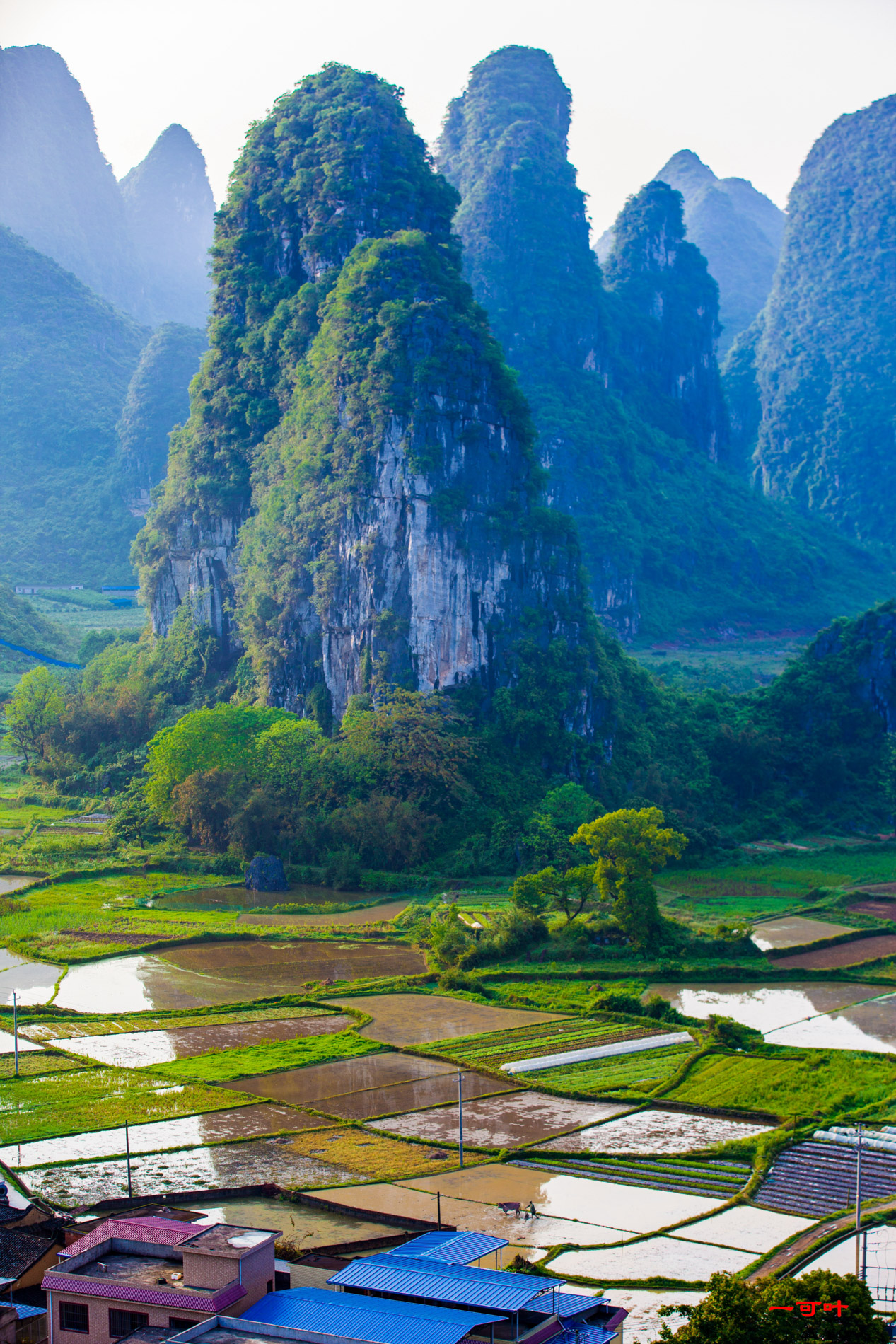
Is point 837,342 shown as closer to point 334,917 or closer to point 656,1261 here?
point 334,917

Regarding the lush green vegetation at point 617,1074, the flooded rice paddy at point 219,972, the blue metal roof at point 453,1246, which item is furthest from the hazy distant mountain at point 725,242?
the blue metal roof at point 453,1246

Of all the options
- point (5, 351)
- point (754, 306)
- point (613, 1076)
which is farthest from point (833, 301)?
point (613, 1076)

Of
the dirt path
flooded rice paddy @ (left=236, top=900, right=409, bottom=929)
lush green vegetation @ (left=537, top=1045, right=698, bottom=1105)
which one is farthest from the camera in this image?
flooded rice paddy @ (left=236, top=900, right=409, bottom=929)

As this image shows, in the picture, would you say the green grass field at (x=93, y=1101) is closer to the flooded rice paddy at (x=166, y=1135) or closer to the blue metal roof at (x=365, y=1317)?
the flooded rice paddy at (x=166, y=1135)

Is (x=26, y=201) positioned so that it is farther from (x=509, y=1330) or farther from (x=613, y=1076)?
(x=509, y=1330)

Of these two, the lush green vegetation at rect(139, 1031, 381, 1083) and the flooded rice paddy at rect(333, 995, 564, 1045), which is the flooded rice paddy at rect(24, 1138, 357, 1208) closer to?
the lush green vegetation at rect(139, 1031, 381, 1083)

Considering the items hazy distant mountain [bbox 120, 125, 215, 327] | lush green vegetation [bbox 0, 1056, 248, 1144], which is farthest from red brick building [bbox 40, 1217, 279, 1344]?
hazy distant mountain [bbox 120, 125, 215, 327]

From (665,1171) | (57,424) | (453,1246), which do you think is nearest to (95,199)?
(57,424)
